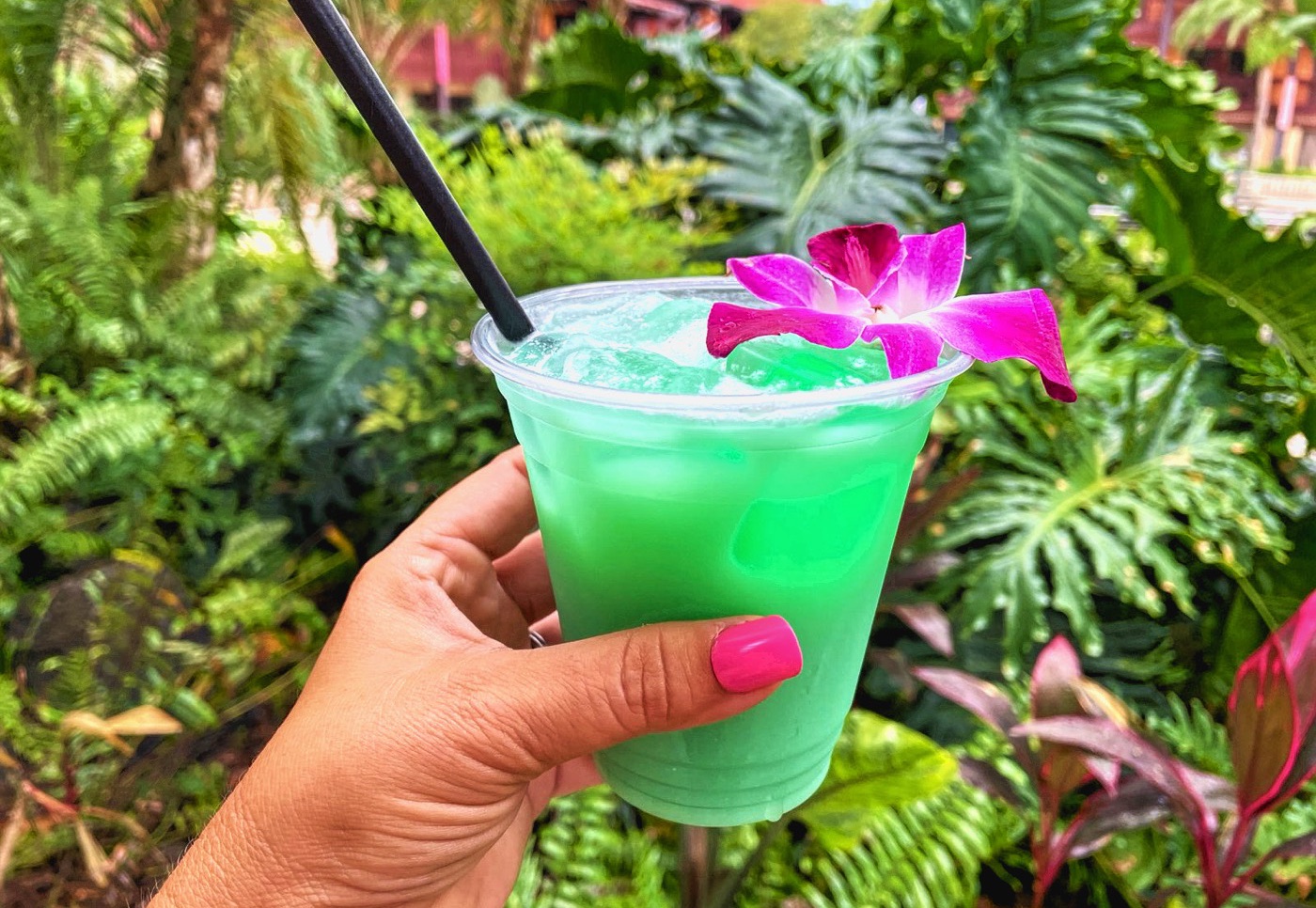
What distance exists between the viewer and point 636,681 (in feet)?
2.56

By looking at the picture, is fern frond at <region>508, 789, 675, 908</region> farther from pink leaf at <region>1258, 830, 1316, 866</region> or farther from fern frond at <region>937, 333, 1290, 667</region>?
pink leaf at <region>1258, 830, 1316, 866</region>

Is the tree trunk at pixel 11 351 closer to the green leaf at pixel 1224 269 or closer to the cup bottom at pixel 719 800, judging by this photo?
the cup bottom at pixel 719 800

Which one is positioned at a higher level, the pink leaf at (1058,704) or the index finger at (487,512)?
the index finger at (487,512)

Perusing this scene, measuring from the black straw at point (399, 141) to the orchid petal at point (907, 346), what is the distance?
1.25ft

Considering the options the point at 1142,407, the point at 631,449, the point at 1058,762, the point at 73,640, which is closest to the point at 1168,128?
the point at 1142,407

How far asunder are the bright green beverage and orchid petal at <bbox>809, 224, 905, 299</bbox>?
7cm

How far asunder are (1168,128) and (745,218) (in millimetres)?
1448

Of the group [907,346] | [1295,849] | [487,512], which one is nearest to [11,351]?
[487,512]

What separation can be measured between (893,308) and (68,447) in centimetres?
233

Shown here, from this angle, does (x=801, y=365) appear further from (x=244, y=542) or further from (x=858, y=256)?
(x=244, y=542)

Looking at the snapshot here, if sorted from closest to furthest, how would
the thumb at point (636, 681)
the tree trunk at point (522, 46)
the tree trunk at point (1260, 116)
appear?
the thumb at point (636, 681) < the tree trunk at point (522, 46) < the tree trunk at point (1260, 116)

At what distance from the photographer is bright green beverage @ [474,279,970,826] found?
71 cm

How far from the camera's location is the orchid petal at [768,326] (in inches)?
27.5

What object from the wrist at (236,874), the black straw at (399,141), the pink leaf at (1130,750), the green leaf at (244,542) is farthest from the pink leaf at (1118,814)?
the green leaf at (244,542)
